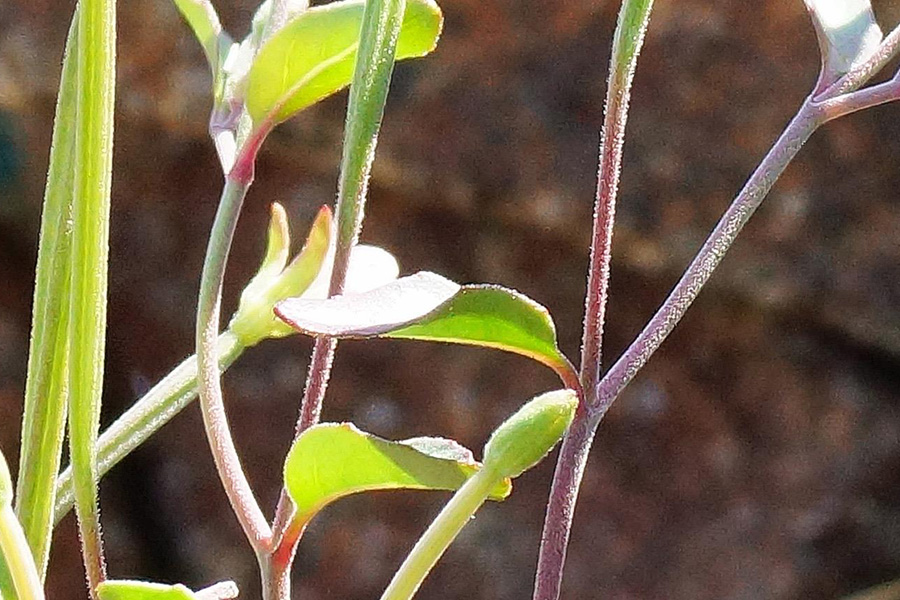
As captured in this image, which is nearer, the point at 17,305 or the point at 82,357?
the point at 82,357

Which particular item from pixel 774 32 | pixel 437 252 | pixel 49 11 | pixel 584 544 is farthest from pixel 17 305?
pixel 774 32

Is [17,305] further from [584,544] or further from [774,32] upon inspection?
[774,32]

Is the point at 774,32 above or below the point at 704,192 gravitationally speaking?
above

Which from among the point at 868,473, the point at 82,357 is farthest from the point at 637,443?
the point at 82,357

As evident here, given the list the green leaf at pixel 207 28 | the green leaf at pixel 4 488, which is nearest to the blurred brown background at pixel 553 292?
the green leaf at pixel 207 28

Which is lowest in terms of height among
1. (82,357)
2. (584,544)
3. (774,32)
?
(584,544)

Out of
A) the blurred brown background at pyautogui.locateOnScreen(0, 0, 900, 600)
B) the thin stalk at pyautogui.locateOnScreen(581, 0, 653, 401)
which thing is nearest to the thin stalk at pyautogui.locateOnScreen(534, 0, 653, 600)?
the thin stalk at pyautogui.locateOnScreen(581, 0, 653, 401)
